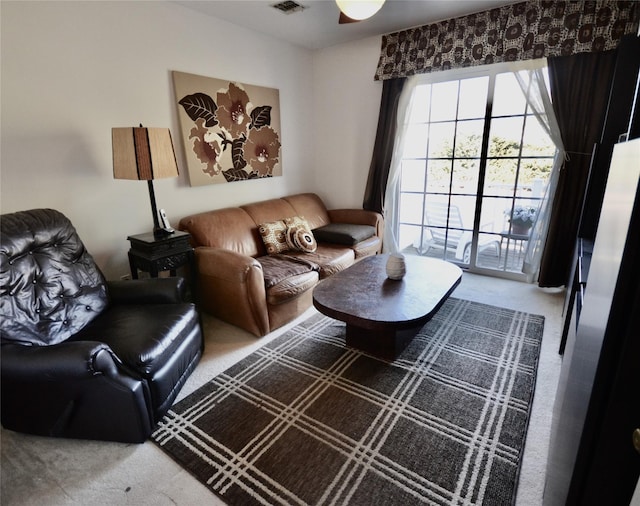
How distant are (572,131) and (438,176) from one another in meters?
1.27

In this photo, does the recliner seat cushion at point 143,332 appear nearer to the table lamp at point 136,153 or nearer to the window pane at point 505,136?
the table lamp at point 136,153

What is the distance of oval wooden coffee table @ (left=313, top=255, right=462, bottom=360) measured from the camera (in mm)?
2037

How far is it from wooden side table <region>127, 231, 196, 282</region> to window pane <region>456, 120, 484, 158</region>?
116 inches

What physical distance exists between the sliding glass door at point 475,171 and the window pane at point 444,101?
1 cm

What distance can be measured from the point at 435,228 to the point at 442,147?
937 mm

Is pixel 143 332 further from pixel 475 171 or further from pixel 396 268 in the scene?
pixel 475 171

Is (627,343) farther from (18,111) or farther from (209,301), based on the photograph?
(18,111)

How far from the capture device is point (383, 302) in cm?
221

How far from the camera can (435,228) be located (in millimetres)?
4105

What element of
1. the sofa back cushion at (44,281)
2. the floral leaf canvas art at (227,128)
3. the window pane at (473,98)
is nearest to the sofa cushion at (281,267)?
the floral leaf canvas art at (227,128)

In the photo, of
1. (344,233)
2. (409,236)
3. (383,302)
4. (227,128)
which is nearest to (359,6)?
(383,302)

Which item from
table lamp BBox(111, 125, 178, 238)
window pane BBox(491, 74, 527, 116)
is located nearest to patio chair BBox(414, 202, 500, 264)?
window pane BBox(491, 74, 527, 116)

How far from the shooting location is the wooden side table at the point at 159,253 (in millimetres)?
2463

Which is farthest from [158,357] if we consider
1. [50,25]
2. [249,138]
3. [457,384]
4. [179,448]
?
[249,138]
